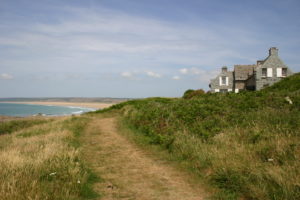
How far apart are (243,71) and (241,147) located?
45093 mm

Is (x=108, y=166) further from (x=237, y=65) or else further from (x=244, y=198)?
(x=237, y=65)

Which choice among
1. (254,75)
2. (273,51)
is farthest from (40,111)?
(273,51)

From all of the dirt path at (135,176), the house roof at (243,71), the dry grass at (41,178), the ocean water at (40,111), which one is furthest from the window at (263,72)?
the ocean water at (40,111)

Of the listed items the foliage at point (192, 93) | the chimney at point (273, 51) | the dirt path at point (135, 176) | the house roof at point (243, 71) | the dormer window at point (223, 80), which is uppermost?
the chimney at point (273, 51)

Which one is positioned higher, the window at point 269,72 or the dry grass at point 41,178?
the window at point 269,72

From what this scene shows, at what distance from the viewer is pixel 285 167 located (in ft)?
19.0

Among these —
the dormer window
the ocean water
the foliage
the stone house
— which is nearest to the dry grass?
the foliage

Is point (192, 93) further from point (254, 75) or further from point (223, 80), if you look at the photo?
point (254, 75)

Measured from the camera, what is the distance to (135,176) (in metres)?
7.44

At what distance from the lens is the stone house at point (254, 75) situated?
41.3 meters

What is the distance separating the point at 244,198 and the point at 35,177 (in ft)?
16.6

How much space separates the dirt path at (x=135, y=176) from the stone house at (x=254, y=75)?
36.6 metres

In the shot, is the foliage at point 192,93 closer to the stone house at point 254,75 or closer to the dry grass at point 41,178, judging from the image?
the stone house at point 254,75

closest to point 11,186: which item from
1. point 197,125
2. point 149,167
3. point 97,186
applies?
point 97,186
